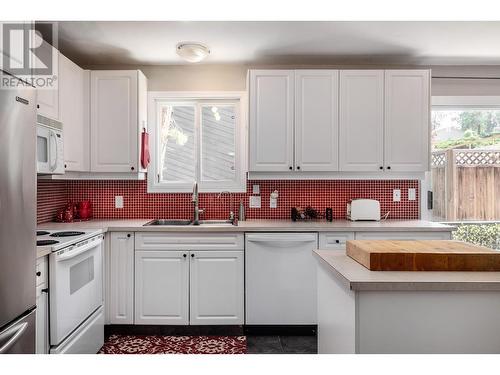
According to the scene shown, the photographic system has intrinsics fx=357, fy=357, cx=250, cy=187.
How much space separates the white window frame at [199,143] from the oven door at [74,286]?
924 millimetres

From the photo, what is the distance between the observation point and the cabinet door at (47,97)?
2428 mm

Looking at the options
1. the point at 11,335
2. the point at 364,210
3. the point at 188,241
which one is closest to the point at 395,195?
the point at 364,210

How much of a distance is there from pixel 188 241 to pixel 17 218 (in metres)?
1.51

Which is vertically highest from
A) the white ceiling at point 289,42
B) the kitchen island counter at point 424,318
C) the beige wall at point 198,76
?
the white ceiling at point 289,42

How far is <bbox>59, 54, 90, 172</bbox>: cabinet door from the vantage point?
275 centimetres

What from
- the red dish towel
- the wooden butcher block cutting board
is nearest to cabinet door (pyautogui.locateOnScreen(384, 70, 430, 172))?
the wooden butcher block cutting board

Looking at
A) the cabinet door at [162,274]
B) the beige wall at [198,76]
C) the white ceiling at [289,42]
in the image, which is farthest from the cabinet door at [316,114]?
the cabinet door at [162,274]

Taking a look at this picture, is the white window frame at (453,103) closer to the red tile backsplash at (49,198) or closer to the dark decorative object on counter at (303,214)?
the dark decorative object on counter at (303,214)

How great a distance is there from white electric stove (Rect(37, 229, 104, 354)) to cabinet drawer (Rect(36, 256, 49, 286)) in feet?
0.08

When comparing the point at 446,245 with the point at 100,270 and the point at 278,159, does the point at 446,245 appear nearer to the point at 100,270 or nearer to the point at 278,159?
the point at 278,159

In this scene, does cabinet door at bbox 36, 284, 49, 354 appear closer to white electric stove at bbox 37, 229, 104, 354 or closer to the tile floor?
white electric stove at bbox 37, 229, 104, 354

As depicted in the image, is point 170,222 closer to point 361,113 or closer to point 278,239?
point 278,239

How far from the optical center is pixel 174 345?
273 cm

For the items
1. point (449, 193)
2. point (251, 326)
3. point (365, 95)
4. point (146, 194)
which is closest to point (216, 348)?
point (251, 326)
